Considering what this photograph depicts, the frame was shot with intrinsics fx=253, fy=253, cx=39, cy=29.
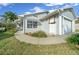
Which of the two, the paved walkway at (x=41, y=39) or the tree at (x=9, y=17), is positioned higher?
the tree at (x=9, y=17)

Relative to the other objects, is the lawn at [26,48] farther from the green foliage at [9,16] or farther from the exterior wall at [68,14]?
the exterior wall at [68,14]

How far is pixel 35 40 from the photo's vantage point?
3867 millimetres

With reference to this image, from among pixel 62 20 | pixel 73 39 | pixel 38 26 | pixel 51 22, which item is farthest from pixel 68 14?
pixel 38 26

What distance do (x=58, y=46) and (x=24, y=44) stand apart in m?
0.52

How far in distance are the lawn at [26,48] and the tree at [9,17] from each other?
0.55 ft

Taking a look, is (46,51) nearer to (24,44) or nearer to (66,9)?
(24,44)

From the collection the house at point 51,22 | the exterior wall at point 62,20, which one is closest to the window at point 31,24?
the house at point 51,22

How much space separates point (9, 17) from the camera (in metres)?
3.87

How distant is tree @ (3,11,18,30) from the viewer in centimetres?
382

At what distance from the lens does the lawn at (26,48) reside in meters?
3.80

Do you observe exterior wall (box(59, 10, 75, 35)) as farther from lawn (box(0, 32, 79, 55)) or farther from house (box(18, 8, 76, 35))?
→ lawn (box(0, 32, 79, 55))

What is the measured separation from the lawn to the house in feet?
0.70
